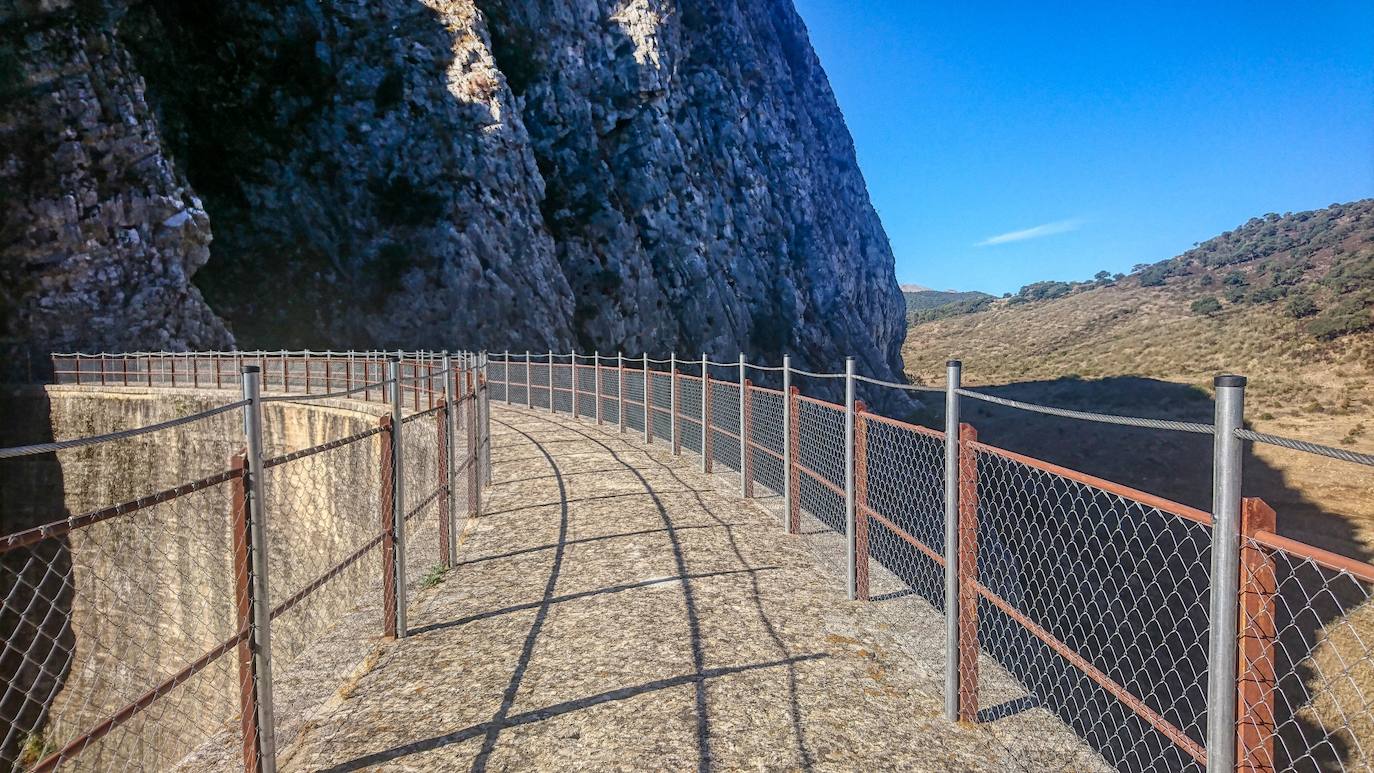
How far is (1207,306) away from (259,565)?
268ft

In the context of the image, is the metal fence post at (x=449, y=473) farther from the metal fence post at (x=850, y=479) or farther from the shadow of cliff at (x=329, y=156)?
the shadow of cliff at (x=329, y=156)

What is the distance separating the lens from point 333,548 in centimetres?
1384

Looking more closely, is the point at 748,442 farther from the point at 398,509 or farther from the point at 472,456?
the point at 398,509

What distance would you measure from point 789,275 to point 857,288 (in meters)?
12.6

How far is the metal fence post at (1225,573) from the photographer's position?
2.13 metres

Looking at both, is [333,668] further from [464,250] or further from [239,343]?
[239,343]

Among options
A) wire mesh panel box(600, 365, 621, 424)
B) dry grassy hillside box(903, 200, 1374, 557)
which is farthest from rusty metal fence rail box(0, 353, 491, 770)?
dry grassy hillside box(903, 200, 1374, 557)

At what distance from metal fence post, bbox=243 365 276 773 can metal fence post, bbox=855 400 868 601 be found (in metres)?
3.75

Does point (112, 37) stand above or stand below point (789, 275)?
above

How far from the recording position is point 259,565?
316 cm

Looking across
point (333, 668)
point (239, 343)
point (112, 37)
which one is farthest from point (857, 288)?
point (333, 668)

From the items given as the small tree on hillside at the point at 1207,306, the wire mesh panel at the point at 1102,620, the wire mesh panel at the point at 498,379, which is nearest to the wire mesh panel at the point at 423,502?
the wire mesh panel at the point at 1102,620

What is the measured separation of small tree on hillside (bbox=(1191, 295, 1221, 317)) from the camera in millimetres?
66438

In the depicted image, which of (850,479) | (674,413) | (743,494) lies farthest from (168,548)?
(850,479)
